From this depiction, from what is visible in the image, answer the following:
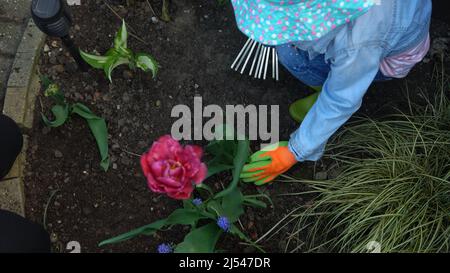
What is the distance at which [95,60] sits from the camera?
5.70 ft

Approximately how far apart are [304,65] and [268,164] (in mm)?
366

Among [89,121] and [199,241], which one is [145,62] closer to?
[89,121]

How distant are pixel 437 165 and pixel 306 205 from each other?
46 centimetres

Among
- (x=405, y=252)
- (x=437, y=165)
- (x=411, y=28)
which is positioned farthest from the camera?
(x=437, y=165)

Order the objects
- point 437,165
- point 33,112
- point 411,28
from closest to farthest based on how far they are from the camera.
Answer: point 411,28, point 437,165, point 33,112

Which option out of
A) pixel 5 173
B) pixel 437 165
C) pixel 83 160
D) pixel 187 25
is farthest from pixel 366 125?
pixel 5 173

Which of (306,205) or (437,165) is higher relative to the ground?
(437,165)

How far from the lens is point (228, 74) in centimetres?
197

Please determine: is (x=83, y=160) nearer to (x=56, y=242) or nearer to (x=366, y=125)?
(x=56, y=242)

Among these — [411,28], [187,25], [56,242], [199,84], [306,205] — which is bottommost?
[56,242]

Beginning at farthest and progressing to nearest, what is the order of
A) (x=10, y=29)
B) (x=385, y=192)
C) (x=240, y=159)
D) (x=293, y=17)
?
(x=10, y=29) → (x=385, y=192) → (x=240, y=159) → (x=293, y=17)

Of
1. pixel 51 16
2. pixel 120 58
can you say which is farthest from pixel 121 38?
pixel 51 16

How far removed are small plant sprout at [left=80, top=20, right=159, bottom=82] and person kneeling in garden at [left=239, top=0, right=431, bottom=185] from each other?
1.58 ft

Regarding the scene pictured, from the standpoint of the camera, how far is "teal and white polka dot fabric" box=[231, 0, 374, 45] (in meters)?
1.23
